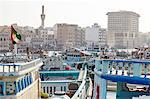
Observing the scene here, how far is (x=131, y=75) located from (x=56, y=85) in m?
7.58

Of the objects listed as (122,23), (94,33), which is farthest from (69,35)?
(122,23)

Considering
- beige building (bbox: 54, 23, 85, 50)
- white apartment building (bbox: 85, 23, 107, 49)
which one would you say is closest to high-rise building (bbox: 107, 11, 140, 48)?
white apartment building (bbox: 85, 23, 107, 49)

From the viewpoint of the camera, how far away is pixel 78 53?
47.0 m

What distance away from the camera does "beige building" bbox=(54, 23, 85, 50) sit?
120 metres

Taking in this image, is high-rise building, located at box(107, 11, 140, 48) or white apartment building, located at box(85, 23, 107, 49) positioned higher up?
high-rise building, located at box(107, 11, 140, 48)

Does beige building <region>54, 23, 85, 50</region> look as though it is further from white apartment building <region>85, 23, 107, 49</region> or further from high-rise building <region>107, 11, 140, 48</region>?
high-rise building <region>107, 11, 140, 48</region>

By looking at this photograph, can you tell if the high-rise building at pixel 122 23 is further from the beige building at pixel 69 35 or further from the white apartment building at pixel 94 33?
the beige building at pixel 69 35

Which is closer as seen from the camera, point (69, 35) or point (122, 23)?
point (69, 35)

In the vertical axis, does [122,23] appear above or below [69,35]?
above

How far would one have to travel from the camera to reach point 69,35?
122 metres

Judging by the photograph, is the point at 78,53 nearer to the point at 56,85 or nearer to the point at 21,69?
the point at 56,85

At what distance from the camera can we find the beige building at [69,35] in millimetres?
120250

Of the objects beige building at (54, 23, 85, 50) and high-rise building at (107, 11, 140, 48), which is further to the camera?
high-rise building at (107, 11, 140, 48)

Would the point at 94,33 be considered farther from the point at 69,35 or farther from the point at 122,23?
the point at 122,23
